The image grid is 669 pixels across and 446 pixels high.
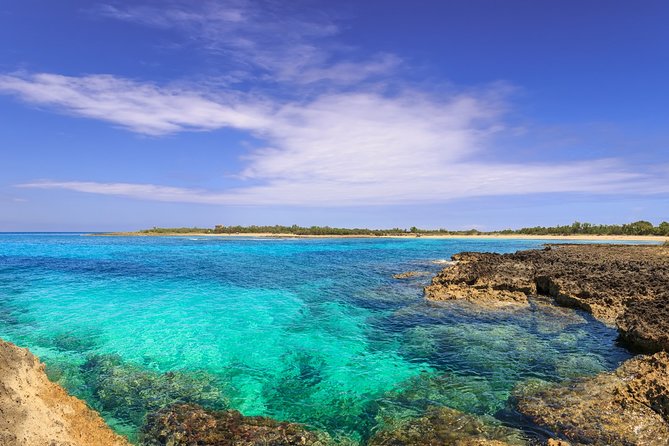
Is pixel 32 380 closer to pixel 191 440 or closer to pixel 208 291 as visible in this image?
pixel 191 440

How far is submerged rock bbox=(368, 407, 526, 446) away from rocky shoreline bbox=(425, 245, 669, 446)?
101cm

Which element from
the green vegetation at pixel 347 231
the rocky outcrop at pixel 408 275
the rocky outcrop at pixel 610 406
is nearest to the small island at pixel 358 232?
the green vegetation at pixel 347 231

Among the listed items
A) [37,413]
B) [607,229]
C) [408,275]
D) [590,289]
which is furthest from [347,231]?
[37,413]

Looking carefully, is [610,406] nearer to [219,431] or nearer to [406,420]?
[406,420]

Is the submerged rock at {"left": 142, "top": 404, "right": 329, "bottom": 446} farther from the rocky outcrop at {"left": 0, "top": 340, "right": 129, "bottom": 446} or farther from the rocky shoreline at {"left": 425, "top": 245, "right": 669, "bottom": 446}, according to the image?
the rocky shoreline at {"left": 425, "top": 245, "right": 669, "bottom": 446}

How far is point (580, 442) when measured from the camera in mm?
6961

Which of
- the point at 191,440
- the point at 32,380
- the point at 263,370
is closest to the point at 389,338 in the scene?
the point at 263,370

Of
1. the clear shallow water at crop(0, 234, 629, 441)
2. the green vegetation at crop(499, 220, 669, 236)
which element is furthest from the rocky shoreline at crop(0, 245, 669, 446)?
the green vegetation at crop(499, 220, 669, 236)

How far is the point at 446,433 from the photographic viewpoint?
7402mm

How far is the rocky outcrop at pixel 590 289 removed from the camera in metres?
12.1

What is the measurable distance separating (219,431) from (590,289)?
1859 cm

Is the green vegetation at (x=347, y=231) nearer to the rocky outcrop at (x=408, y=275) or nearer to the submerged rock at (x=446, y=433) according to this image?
the rocky outcrop at (x=408, y=275)

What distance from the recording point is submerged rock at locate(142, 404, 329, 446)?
7145 mm

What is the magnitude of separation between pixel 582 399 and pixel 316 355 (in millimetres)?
7662
